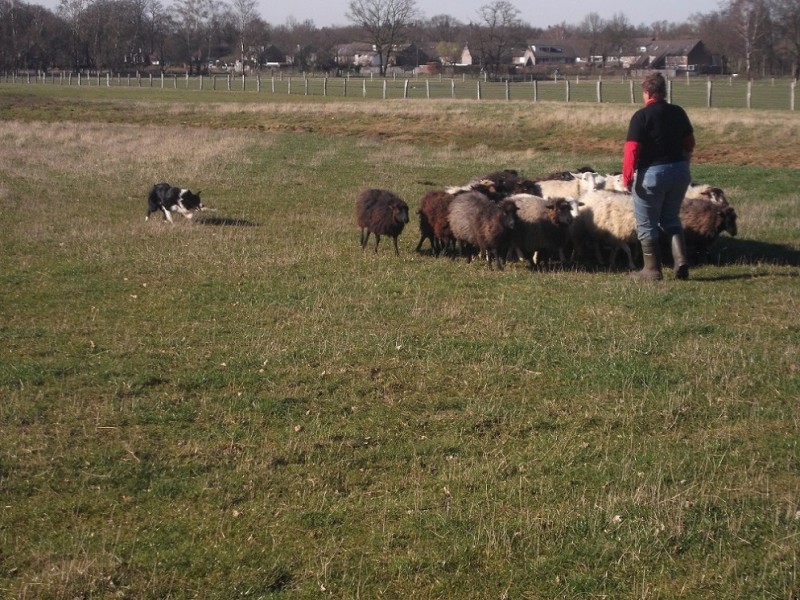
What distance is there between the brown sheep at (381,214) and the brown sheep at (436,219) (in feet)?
1.22

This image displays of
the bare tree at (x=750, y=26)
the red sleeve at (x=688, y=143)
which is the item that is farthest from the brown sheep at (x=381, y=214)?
the bare tree at (x=750, y=26)

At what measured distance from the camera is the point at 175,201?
17469mm

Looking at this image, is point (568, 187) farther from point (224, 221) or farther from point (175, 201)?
point (175, 201)

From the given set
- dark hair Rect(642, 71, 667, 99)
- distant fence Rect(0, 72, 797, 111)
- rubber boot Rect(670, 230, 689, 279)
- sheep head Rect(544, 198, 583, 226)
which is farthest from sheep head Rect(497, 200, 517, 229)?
distant fence Rect(0, 72, 797, 111)

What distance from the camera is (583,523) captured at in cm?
560

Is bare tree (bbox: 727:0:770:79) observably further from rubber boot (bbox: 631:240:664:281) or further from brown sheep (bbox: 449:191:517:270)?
rubber boot (bbox: 631:240:664:281)

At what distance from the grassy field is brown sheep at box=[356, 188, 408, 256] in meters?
0.48

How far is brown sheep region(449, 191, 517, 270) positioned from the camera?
1323cm

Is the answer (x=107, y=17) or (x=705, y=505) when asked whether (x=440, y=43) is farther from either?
(x=705, y=505)

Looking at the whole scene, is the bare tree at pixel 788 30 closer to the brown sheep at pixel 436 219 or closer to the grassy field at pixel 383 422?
the grassy field at pixel 383 422

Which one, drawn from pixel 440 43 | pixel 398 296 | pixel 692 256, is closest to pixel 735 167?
pixel 692 256

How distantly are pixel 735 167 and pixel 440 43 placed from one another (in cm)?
12385

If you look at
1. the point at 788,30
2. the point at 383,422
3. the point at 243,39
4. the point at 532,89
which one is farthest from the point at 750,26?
the point at 383,422

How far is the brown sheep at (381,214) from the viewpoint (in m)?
14.2
